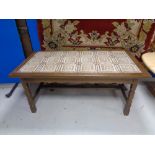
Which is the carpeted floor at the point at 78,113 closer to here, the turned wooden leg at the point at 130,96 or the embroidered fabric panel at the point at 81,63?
the turned wooden leg at the point at 130,96

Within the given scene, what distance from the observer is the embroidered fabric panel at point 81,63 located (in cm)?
114

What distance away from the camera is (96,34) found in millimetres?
1479

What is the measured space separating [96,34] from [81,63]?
442 millimetres

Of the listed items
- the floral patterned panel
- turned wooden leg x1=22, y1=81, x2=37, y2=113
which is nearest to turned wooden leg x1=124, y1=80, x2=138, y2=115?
the floral patterned panel

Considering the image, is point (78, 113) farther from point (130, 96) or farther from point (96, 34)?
point (96, 34)

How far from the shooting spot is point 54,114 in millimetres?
1411

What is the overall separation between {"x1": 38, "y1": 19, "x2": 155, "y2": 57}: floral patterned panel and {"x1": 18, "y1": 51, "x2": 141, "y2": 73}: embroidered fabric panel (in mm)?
157

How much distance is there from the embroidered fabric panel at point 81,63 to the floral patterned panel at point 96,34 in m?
0.16

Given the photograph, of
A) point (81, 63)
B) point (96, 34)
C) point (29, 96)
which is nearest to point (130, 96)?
point (81, 63)

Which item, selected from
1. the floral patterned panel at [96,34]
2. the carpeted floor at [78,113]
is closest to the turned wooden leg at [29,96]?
the carpeted floor at [78,113]

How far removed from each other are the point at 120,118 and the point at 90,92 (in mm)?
470

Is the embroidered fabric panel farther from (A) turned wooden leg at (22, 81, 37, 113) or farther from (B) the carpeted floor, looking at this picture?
(B) the carpeted floor

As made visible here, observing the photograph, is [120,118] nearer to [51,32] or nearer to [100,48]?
[100,48]
